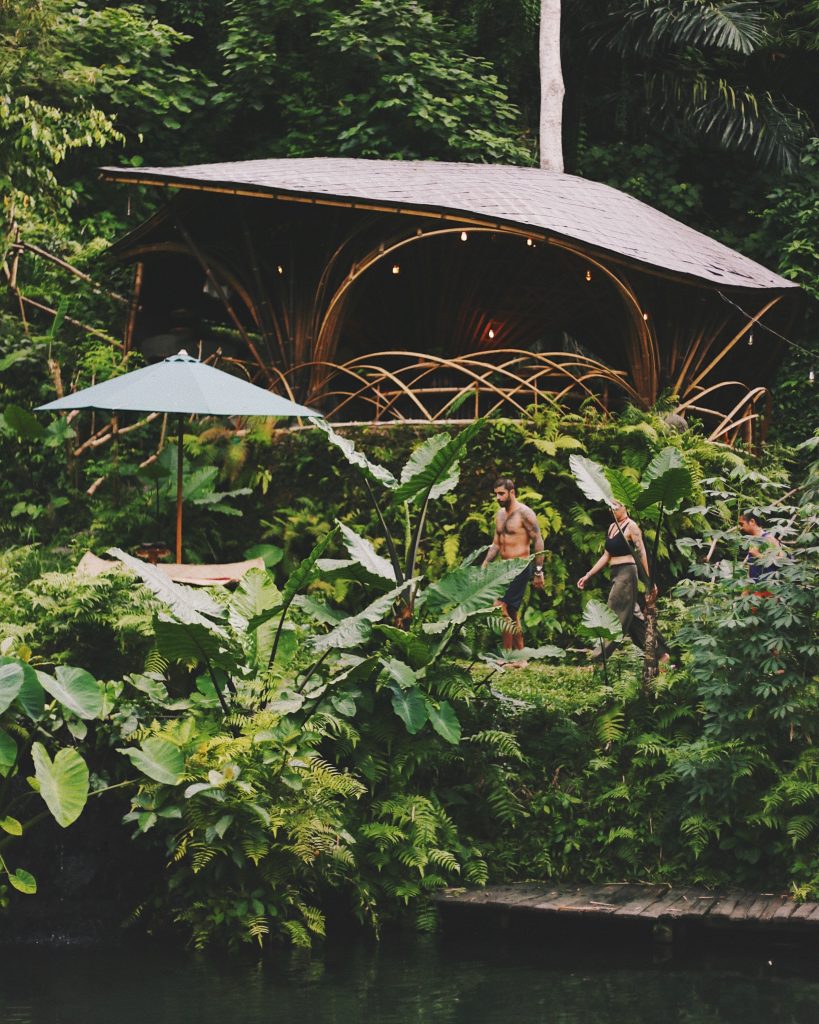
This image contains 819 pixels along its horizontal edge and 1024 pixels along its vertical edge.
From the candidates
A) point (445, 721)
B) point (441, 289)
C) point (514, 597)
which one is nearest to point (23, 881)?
point (445, 721)

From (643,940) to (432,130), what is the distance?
641 inches

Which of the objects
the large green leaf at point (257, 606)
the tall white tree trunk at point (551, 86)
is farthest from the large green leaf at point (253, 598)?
the tall white tree trunk at point (551, 86)

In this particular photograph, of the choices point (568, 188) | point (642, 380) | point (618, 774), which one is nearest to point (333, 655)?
point (618, 774)

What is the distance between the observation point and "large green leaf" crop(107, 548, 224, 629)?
7820mm

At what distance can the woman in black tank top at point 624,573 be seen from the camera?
960 centimetres

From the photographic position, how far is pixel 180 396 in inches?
418

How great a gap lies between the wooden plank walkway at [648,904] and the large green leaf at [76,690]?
2337 millimetres

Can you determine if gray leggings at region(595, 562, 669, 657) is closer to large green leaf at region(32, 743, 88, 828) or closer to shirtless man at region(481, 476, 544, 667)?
shirtless man at region(481, 476, 544, 667)

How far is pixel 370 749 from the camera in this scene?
323 inches

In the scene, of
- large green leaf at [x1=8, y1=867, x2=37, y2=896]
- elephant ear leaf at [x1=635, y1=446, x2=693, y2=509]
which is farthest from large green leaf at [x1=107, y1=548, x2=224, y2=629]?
elephant ear leaf at [x1=635, y1=446, x2=693, y2=509]

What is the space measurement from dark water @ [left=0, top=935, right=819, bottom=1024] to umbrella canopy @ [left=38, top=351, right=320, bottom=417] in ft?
14.3

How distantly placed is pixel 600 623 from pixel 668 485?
1.01 m

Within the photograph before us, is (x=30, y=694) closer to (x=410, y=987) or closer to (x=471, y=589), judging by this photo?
(x=410, y=987)

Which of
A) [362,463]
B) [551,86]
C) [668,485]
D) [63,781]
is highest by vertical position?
[551,86]
